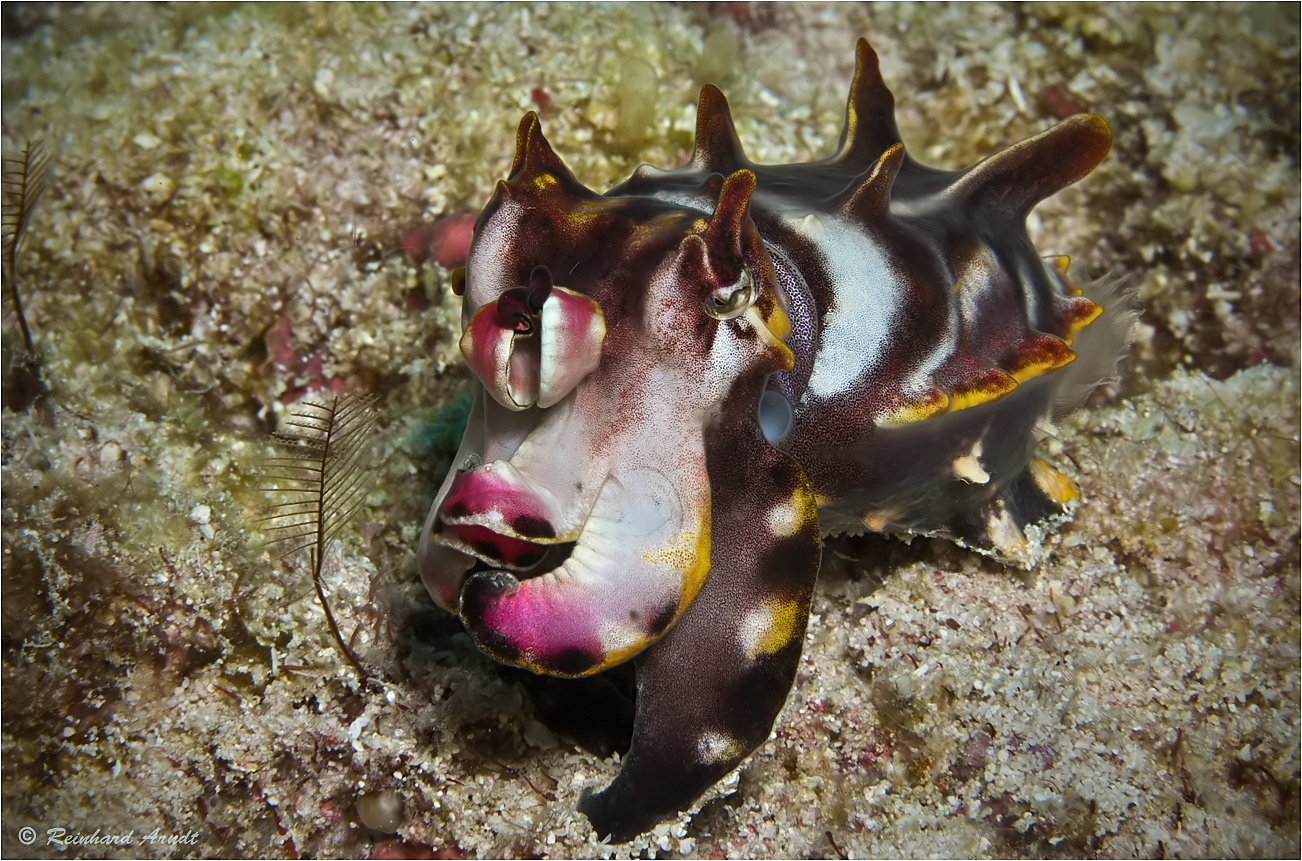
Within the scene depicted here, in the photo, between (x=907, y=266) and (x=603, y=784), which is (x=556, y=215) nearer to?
(x=907, y=266)

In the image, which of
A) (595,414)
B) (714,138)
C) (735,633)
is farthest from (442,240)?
(735,633)

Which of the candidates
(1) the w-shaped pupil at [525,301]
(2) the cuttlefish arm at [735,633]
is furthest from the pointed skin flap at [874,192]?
(1) the w-shaped pupil at [525,301]

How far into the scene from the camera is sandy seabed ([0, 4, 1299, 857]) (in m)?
2.24

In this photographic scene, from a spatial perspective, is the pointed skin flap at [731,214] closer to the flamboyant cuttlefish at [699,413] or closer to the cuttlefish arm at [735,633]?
the flamboyant cuttlefish at [699,413]

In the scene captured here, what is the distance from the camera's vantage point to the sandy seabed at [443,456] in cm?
224

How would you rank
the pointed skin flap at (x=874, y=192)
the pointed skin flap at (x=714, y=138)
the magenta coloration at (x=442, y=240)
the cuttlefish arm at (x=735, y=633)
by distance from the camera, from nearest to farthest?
the cuttlefish arm at (x=735, y=633) < the pointed skin flap at (x=874, y=192) < the pointed skin flap at (x=714, y=138) < the magenta coloration at (x=442, y=240)

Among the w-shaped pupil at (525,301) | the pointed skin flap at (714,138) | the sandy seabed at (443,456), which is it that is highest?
the pointed skin flap at (714,138)

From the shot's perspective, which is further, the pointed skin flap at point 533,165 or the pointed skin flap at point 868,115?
the pointed skin flap at point 868,115

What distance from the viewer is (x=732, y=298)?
1610mm

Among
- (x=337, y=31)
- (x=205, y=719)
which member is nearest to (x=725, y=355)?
(x=205, y=719)

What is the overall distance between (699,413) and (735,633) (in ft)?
1.68

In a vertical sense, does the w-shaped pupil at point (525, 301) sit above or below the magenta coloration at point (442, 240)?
above

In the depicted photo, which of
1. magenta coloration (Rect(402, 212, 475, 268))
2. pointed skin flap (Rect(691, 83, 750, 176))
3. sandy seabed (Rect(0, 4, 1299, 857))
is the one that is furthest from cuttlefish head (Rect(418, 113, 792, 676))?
magenta coloration (Rect(402, 212, 475, 268))

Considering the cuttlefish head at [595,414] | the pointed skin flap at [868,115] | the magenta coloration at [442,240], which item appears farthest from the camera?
the magenta coloration at [442,240]
